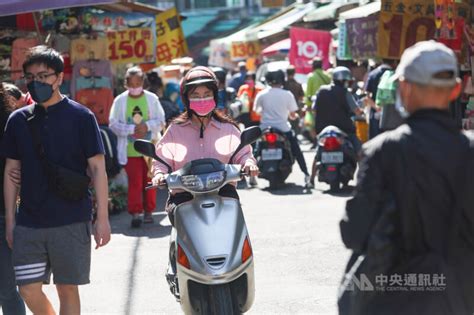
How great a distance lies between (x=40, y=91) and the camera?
19.4 feet

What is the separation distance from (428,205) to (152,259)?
6.40m

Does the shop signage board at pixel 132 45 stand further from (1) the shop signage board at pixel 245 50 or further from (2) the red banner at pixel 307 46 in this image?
(1) the shop signage board at pixel 245 50

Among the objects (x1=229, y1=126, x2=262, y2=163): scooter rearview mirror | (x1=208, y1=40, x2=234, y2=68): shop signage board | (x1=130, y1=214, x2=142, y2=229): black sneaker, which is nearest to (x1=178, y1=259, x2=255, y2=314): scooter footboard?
(x1=229, y1=126, x2=262, y2=163): scooter rearview mirror

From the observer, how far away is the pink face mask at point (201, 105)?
22.9ft

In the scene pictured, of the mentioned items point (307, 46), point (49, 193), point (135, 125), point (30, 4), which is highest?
point (30, 4)

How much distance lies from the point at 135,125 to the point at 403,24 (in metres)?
3.59

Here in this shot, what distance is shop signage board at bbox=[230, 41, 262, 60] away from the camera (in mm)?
34531

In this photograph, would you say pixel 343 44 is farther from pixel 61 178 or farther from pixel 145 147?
pixel 61 178

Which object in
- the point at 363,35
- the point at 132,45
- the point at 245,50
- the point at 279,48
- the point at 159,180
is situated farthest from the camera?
the point at 245,50

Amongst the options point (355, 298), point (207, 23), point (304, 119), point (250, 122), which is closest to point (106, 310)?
point (355, 298)

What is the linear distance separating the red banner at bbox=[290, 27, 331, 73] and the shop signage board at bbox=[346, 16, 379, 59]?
863 cm

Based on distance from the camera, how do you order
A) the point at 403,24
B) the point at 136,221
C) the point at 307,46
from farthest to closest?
the point at 307,46 → the point at 403,24 → the point at 136,221

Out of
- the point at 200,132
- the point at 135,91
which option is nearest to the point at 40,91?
the point at 200,132

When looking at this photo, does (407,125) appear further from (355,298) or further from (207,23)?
(207,23)
